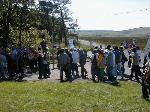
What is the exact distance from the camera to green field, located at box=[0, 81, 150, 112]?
50.2ft

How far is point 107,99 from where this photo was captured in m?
17.6

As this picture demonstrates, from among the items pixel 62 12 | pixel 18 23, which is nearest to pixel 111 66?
pixel 18 23

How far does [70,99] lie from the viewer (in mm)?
17250

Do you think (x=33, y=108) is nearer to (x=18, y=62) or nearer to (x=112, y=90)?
(x=112, y=90)

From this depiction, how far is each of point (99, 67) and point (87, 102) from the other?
9304 mm

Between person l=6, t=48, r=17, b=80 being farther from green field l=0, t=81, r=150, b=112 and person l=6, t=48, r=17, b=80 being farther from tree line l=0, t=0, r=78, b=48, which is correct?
tree line l=0, t=0, r=78, b=48

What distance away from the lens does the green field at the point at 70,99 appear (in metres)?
15.3

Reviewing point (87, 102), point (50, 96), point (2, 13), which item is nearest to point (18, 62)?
point (50, 96)

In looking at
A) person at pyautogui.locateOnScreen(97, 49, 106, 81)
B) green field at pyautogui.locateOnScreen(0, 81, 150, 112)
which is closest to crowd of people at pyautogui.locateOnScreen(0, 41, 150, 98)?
person at pyautogui.locateOnScreen(97, 49, 106, 81)

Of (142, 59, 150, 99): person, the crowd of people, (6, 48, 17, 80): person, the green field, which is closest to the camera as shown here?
the green field

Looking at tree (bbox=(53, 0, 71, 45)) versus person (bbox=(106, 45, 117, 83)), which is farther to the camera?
tree (bbox=(53, 0, 71, 45))

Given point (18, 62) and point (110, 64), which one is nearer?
point (110, 64)

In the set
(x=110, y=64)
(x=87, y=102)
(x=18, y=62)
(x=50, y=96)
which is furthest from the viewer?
(x=18, y=62)

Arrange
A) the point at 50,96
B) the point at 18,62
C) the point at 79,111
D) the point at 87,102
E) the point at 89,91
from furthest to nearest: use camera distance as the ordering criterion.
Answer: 1. the point at 18,62
2. the point at 89,91
3. the point at 50,96
4. the point at 87,102
5. the point at 79,111
